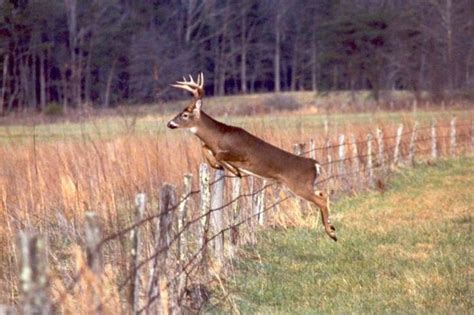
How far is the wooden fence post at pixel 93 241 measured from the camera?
452 centimetres

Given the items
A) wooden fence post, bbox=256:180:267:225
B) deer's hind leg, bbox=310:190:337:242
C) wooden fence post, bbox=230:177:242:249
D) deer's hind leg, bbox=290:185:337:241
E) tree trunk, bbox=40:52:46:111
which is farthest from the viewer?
tree trunk, bbox=40:52:46:111

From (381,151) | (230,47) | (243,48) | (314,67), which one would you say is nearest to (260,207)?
(381,151)

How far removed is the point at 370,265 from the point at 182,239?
2595 millimetres

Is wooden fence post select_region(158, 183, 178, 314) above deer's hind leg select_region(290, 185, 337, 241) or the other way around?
above

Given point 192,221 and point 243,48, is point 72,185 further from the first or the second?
point 243,48

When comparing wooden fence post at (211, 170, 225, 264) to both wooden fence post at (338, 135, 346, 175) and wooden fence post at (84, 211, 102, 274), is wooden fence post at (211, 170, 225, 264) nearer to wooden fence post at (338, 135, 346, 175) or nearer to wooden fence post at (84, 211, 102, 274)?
wooden fence post at (84, 211, 102, 274)

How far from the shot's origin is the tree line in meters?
38.9

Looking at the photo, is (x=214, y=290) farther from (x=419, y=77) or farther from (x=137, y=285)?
(x=419, y=77)

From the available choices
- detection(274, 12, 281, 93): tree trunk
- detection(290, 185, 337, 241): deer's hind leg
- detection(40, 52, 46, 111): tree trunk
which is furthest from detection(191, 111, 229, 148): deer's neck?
detection(274, 12, 281, 93): tree trunk

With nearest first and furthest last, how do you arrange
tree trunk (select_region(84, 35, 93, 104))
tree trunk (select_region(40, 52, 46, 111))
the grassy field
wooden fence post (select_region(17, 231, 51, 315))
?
1. wooden fence post (select_region(17, 231, 51, 315))
2. the grassy field
3. tree trunk (select_region(40, 52, 46, 111))
4. tree trunk (select_region(84, 35, 93, 104))

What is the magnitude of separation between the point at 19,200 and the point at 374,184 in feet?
25.2

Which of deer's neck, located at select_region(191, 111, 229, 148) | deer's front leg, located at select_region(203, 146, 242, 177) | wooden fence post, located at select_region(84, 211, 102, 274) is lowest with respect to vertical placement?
deer's front leg, located at select_region(203, 146, 242, 177)

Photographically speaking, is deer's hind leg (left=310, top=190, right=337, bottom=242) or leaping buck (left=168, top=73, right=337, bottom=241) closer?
leaping buck (left=168, top=73, right=337, bottom=241)

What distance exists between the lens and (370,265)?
388 inches
